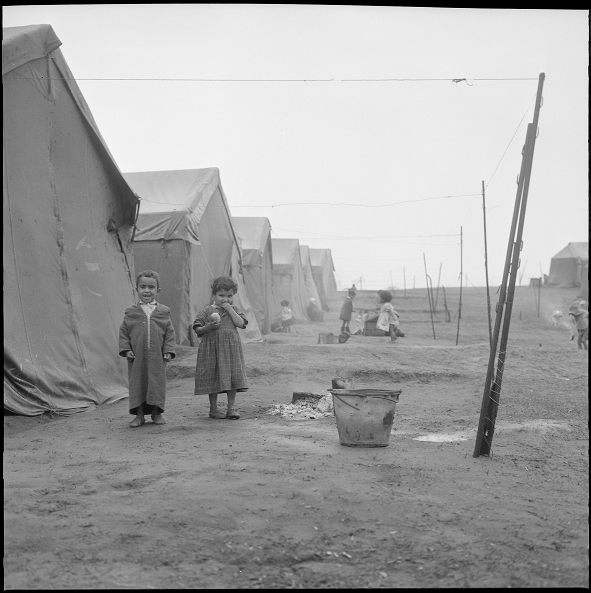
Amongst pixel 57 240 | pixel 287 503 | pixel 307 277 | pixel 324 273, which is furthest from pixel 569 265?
pixel 287 503

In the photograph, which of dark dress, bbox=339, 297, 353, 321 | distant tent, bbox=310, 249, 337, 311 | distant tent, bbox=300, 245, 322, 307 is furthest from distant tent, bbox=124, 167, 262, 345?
distant tent, bbox=310, 249, 337, 311

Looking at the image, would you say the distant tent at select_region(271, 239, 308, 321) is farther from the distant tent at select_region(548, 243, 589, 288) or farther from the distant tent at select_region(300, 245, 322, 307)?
the distant tent at select_region(548, 243, 589, 288)

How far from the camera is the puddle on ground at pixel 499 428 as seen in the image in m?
5.16

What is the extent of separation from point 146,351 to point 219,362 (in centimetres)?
61

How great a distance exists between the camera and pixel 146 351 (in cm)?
560

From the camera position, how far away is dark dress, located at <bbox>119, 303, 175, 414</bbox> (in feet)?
18.1

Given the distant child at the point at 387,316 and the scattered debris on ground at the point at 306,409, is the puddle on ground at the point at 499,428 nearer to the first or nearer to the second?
the scattered debris on ground at the point at 306,409

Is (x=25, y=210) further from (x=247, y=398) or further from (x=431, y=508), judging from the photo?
(x=431, y=508)

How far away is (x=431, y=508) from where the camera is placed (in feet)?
10.4

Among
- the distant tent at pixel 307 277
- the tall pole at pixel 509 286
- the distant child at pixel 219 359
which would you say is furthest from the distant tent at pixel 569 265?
the tall pole at pixel 509 286

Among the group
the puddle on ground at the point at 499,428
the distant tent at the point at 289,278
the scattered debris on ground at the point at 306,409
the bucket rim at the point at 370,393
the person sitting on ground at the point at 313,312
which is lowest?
the puddle on ground at the point at 499,428

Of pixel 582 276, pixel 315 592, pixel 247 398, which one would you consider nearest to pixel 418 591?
pixel 315 592

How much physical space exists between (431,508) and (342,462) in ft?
3.18

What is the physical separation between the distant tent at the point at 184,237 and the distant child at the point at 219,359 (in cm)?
519
